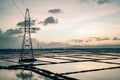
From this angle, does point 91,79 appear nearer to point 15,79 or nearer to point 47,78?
point 47,78

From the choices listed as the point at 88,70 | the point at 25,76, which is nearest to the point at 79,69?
the point at 88,70

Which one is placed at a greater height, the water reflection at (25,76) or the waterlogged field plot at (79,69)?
the waterlogged field plot at (79,69)

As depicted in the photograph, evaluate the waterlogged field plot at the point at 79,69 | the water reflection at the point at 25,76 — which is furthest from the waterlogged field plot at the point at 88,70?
the water reflection at the point at 25,76

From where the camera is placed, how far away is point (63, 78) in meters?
25.4

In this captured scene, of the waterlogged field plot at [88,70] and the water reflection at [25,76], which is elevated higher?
the waterlogged field plot at [88,70]

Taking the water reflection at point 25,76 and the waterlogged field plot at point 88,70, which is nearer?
the water reflection at point 25,76

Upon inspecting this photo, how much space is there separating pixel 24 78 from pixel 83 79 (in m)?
8.28

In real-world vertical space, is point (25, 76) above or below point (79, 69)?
below

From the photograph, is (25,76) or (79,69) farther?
(79,69)

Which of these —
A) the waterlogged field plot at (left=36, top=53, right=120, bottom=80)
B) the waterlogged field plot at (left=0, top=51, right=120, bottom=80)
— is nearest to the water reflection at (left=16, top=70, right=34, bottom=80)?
the waterlogged field plot at (left=0, top=51, right=120, bottom=80)

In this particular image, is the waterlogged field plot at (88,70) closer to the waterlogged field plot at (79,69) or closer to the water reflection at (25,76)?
the waterlogged field plot at (79,69)

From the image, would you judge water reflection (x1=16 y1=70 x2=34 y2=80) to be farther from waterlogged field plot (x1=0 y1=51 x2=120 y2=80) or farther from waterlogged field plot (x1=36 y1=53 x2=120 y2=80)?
waterlogged field plot (x1=36 y1=53 x2=120 y2=80)

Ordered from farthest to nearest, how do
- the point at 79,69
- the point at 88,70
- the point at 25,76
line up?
the point at 79,69 → the point at 88,70 → the point at 25,76

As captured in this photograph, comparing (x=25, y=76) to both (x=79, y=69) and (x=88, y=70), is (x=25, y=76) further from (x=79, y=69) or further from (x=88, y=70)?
(x=79, y=69)
